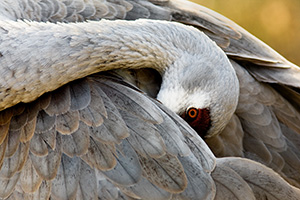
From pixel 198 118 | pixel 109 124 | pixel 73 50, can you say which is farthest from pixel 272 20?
pixel 109 124

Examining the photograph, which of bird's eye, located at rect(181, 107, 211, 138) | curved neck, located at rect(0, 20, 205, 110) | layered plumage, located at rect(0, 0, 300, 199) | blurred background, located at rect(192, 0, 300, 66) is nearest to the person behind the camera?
layered plumage, located at rect(0, 0, 300, 199)

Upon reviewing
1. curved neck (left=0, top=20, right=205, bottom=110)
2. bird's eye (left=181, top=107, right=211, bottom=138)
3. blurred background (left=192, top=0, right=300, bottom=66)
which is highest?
curved neck (left=0, top=20, right=205, bottom=110)

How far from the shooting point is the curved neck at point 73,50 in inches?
124

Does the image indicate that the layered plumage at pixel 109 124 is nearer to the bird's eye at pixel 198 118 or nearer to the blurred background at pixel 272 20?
the bird's eye at pixel 198 118

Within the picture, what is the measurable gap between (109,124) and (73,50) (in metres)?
0.51

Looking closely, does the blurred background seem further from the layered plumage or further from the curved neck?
the curved neck

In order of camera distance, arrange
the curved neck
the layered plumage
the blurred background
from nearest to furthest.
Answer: the layered plumage, the curved neck, the blurred background

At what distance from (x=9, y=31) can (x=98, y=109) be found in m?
0.65

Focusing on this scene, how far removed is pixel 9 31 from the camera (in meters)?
3.24

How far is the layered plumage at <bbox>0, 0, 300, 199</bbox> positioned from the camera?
9.59 feet

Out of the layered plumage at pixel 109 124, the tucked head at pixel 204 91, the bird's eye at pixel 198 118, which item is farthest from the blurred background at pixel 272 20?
the bird's eye at pixel 198 118

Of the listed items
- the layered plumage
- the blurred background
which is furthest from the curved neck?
the blurred background

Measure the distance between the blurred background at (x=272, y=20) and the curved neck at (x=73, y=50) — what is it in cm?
275

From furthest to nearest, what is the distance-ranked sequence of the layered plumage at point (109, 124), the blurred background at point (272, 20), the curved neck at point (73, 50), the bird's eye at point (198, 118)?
1. the blurred background at point (272, 20)
2. the bird's eye at point (198, 118)
3. the curved neck at point (73, 50)
4. the layered plumage at point (109, 124)
